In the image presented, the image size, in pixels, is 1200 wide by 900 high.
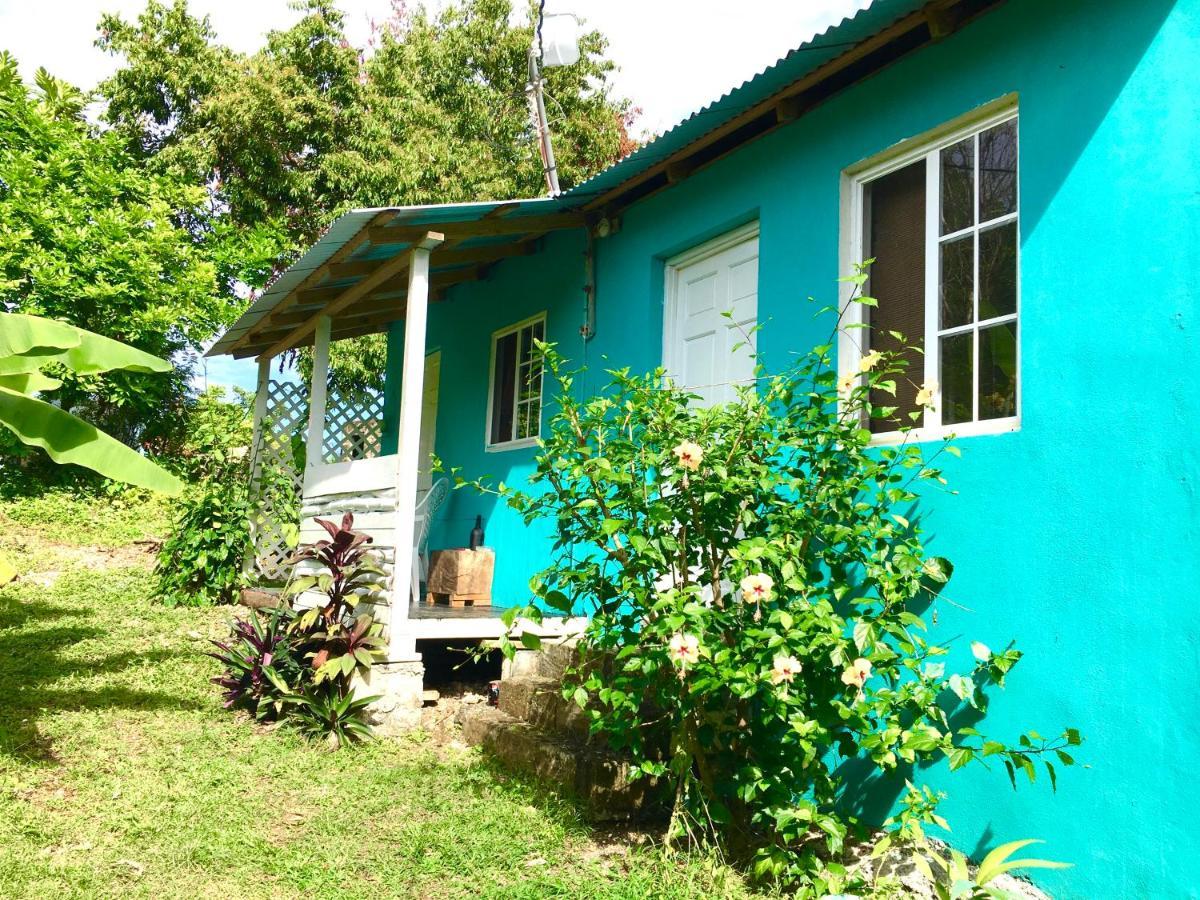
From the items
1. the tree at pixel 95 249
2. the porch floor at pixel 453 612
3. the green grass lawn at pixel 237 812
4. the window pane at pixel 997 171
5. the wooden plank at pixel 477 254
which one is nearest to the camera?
the green grass lawn at pixel 237 812

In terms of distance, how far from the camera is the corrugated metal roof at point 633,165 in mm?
4262

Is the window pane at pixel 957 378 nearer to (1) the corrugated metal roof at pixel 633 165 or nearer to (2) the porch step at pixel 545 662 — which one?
(1) the corrugated metal roof at pixel 633 165

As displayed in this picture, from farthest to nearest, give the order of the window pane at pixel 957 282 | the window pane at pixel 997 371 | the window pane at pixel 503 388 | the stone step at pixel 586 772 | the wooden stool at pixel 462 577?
the window pane at pixel 503 388 → the wooden stool at pixel 462 577 → the stone step at pixel 586 772 → the window pane at pixel 957 282 → the window pane at pixel 997 371

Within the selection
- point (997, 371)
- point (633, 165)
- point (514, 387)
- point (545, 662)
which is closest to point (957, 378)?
point (997, 371)

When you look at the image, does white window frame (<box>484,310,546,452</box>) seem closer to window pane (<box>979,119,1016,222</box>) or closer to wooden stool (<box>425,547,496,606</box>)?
wooden stool (<box>425,547,496,606</box>)

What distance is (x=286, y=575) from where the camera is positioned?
8.48 m

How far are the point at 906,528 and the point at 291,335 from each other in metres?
7.17

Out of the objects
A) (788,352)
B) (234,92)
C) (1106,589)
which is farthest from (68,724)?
(234,92)

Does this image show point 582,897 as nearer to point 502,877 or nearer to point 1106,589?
point 502,877

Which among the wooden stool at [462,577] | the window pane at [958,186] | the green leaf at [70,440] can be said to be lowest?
the wooden stool at [462,577]

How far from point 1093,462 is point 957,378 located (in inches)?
32.8

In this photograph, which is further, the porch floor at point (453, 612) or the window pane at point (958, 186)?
the porch floor at point (453, 612)

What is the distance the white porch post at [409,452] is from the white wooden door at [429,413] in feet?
11.2

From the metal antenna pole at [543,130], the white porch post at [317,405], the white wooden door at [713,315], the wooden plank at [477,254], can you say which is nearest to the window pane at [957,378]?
the white wooden door at [713,315]
